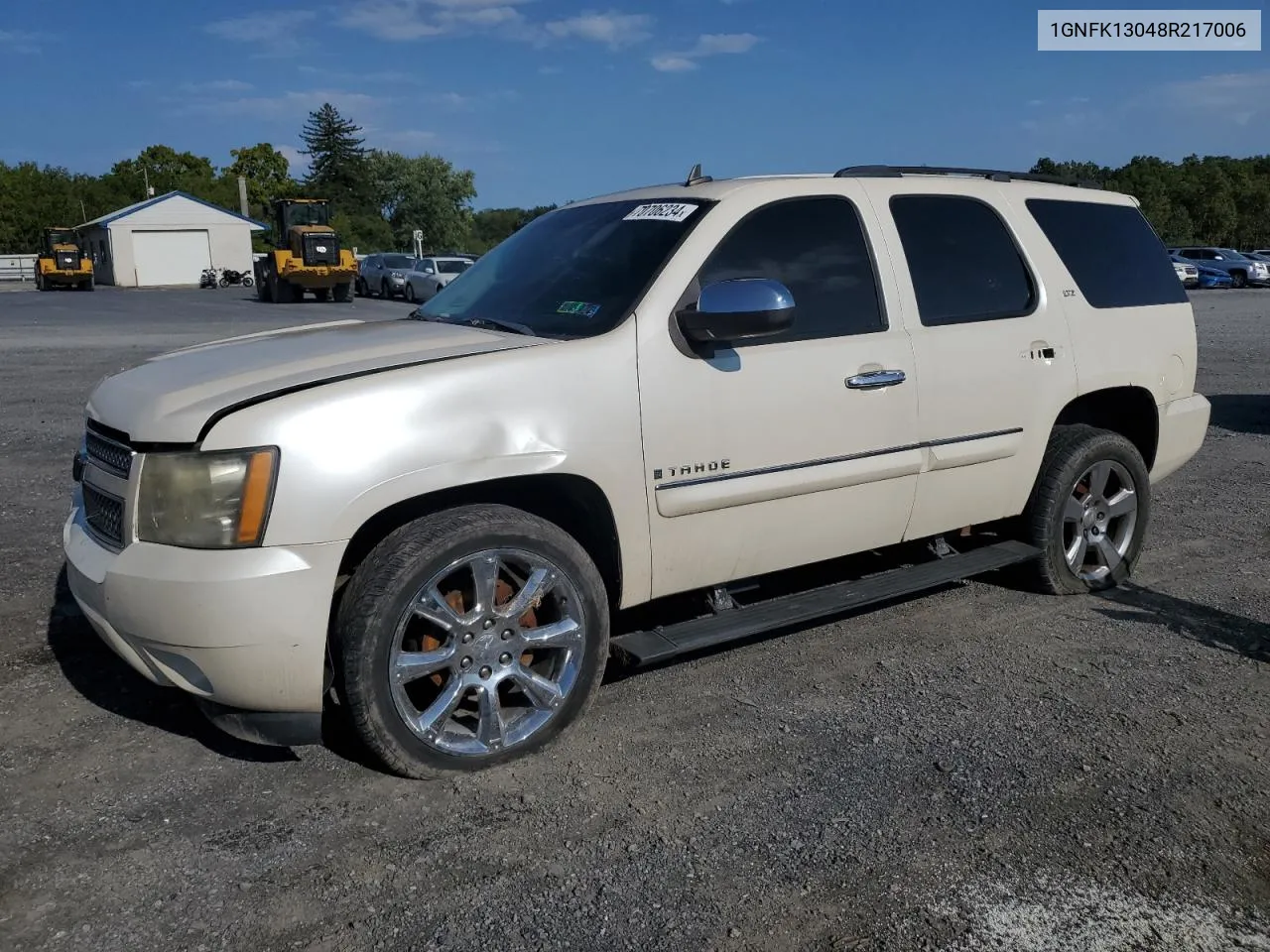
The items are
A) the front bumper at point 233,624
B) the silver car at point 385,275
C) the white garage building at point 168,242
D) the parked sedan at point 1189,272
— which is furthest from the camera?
the white garage building at point 168,242

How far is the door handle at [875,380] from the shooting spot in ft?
13.8

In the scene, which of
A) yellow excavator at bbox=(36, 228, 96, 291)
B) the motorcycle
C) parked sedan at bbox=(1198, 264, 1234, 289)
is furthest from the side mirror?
the motorcycle

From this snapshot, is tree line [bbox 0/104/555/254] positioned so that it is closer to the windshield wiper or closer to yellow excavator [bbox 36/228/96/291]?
yellow excavator [bbox 36/228/96/291]

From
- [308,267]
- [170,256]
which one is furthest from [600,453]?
[170,256]

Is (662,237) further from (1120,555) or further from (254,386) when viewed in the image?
(1120,555)

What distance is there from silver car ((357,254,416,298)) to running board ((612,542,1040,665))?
32.9 metres

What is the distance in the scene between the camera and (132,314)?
2970 centimetres

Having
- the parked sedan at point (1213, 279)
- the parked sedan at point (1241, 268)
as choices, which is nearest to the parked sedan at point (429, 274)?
the parked sedan at point (1241, 268)

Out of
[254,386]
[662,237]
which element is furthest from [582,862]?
[662,237]

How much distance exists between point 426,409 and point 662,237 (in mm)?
1263

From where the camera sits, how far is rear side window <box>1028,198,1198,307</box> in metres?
5.19

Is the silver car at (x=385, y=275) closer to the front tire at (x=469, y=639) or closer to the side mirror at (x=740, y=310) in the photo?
the side mirror at (x=740, y=310)

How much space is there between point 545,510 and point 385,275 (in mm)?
35532

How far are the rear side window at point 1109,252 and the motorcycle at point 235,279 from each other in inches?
2043
